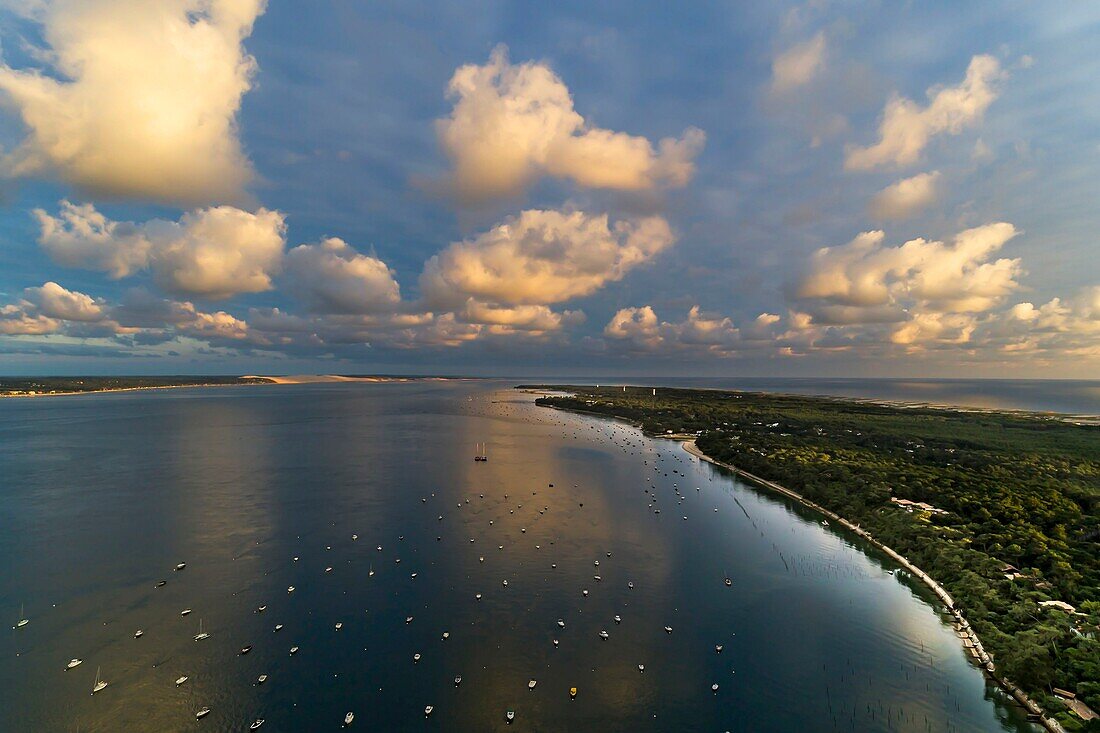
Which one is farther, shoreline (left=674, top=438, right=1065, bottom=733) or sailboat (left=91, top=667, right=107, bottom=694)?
sailboat (left=91, top=667, right=107, bottom=694)

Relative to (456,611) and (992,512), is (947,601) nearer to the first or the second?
(992,512)

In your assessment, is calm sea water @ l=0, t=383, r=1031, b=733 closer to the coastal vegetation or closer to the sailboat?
Answer: the sailboat

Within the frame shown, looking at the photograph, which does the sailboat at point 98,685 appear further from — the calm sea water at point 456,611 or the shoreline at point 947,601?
the shoreline at point 947,601

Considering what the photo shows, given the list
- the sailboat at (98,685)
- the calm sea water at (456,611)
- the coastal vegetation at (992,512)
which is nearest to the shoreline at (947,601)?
the coastal vegetation at (992,512)

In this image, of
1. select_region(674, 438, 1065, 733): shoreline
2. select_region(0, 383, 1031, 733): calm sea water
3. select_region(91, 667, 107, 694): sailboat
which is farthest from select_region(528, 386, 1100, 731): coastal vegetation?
select_region(91, 667, 107, 694): sailboat

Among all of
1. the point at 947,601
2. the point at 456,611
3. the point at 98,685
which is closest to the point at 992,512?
the point at 947,601
